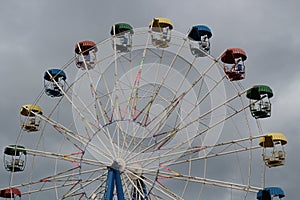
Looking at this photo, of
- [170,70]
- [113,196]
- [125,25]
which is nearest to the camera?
[113,196]

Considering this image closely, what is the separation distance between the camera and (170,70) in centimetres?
3025

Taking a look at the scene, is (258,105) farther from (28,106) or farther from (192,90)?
(28,106)

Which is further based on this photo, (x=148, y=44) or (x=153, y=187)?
(x=148, y=44)

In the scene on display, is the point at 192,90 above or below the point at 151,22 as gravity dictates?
below

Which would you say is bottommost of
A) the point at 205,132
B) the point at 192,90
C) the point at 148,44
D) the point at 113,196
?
the point at 113,196

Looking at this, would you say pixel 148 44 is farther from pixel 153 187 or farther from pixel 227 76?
pixel 153 187

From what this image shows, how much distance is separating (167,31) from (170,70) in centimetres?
221

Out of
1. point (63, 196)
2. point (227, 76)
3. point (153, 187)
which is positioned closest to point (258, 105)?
point (227, 76)

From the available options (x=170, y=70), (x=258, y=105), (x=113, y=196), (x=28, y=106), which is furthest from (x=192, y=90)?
(x=28, y=106)

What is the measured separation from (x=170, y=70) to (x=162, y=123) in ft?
8.58

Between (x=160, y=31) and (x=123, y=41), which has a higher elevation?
(x=160, y=31)

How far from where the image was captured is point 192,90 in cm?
3034

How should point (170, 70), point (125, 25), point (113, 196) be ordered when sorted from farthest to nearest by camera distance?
point (125, 25), point (170, 70), point (113, 196)

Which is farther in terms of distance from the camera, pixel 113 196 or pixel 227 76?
pixel 227 76
